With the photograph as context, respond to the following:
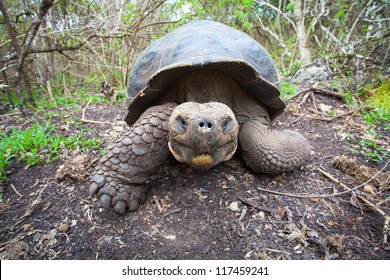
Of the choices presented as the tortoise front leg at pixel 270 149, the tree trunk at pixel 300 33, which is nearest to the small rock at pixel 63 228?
the tortoise front leg at pixel 270 149

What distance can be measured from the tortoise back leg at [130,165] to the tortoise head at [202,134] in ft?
0.68

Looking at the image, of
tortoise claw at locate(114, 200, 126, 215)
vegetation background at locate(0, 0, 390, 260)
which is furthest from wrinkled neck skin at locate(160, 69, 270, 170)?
tortoise claw at locate(114, 200, 126, 215)

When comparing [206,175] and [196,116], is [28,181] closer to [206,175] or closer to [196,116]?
[206,175]

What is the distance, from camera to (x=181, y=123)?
4.93ft

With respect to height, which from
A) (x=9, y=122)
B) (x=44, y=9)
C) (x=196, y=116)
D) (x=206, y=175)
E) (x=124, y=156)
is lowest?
(x=9, y=122)

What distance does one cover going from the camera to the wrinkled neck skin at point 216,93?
1.96 metres

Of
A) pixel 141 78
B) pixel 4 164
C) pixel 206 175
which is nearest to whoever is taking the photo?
pixel 206 175

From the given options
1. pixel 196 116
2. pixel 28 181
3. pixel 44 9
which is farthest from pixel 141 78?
pixel 44 9

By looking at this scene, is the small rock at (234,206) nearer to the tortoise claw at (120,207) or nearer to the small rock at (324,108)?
the tortoise claw at (120,207)

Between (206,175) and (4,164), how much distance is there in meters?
2.01

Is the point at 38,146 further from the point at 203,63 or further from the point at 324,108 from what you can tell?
the point at 324,108

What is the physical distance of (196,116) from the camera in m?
1.42

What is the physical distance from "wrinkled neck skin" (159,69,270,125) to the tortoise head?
399 millimetres

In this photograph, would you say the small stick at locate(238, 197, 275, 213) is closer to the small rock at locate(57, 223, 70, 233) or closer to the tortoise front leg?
the tortoise front leg
